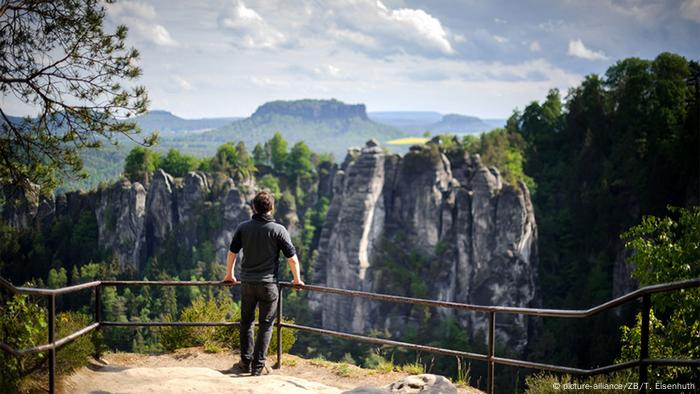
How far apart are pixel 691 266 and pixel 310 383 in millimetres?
6343

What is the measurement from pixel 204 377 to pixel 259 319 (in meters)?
0.67

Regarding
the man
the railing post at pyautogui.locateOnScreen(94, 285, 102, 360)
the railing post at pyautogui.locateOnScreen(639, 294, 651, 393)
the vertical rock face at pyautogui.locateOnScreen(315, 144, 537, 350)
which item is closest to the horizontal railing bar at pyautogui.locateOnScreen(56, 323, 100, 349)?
the railing post at pyautogui.locateOnScreen(94, 285, 102, 360)

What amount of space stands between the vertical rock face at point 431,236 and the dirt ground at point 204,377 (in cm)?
3431

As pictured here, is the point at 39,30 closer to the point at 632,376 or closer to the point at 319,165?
the point at 632,376

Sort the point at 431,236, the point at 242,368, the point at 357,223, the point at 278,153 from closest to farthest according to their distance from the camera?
1. the point at 242,368
2. the point at 431,236
3. the point at 357,223
4. the point at 278,153

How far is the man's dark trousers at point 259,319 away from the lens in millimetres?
5332

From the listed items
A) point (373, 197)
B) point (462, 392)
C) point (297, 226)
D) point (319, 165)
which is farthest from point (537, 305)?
point (319, 165)

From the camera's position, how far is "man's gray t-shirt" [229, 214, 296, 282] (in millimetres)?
5289

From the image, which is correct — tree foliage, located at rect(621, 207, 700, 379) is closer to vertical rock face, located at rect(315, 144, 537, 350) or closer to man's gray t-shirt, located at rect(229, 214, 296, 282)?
man's gray t-shirt, located at rect(229, 214, 296, 282)

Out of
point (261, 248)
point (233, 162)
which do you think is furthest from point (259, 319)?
point (233, 162)

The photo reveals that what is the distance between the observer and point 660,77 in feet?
136

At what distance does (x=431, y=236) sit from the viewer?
49.6 metres

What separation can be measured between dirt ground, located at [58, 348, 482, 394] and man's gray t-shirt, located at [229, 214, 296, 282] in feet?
2.92

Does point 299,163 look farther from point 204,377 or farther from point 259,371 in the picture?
point 204,377
